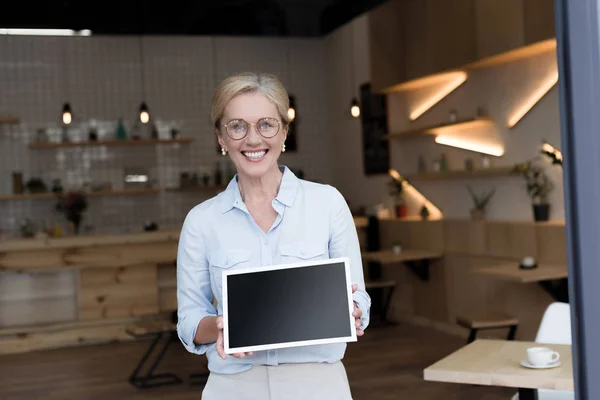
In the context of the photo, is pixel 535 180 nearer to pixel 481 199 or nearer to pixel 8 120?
pixel 481 199

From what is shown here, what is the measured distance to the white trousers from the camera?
1623 mm

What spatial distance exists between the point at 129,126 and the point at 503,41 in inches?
193

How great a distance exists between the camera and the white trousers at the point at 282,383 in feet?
5.32

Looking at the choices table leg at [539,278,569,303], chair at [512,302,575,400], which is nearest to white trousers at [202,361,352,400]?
chair at [512,302,575,400]

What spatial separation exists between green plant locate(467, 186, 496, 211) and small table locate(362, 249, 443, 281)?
61 cm

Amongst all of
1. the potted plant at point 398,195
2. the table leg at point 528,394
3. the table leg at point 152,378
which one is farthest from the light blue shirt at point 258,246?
the potted plant at point 398,195

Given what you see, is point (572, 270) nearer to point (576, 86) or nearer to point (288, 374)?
point (576, 86)

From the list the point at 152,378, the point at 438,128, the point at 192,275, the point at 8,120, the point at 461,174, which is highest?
the point at 8,120

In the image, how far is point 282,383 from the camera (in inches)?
63.9

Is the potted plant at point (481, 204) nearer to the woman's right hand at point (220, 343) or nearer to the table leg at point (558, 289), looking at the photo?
the table leg at point (558, 289)

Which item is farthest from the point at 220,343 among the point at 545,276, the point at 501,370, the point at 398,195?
the point at 398,195

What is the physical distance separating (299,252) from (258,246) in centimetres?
9

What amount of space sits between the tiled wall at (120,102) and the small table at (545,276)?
487 centimetres

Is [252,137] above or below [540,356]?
above
